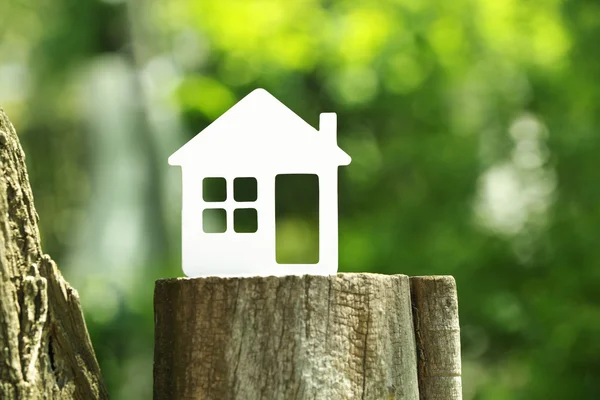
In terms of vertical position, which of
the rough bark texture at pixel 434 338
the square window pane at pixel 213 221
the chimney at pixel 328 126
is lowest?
the rough bark texture at pixel 434 338

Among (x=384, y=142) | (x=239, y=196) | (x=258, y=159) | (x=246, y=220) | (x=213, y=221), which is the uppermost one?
(x=384, y=142)

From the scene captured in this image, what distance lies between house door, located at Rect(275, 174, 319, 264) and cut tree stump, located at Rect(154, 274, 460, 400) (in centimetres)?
798

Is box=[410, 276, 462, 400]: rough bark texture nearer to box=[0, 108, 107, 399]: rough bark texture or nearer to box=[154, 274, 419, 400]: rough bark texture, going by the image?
box=[154, 274, 419, 400]: rough bark texture

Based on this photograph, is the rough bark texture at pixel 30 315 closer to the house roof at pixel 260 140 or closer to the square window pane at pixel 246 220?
the house roof at pixel 260 140

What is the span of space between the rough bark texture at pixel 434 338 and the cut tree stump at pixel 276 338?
0.21 metres

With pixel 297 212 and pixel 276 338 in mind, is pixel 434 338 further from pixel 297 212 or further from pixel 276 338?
pixel 297 212

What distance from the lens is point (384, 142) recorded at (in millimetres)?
9977

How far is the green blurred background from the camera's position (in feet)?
27.0

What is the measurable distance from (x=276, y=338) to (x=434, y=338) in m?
0.48

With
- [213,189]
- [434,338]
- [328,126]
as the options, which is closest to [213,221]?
[213,189]

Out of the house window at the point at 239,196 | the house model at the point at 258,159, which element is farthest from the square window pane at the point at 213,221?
the house model at the point at 258,159

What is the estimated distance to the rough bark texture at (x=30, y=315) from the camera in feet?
6.06

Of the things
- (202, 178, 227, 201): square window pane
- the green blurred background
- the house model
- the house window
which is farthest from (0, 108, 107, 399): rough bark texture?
(202, 178, 227, 201): square window pane

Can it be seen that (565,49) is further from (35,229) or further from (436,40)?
(35,229)
